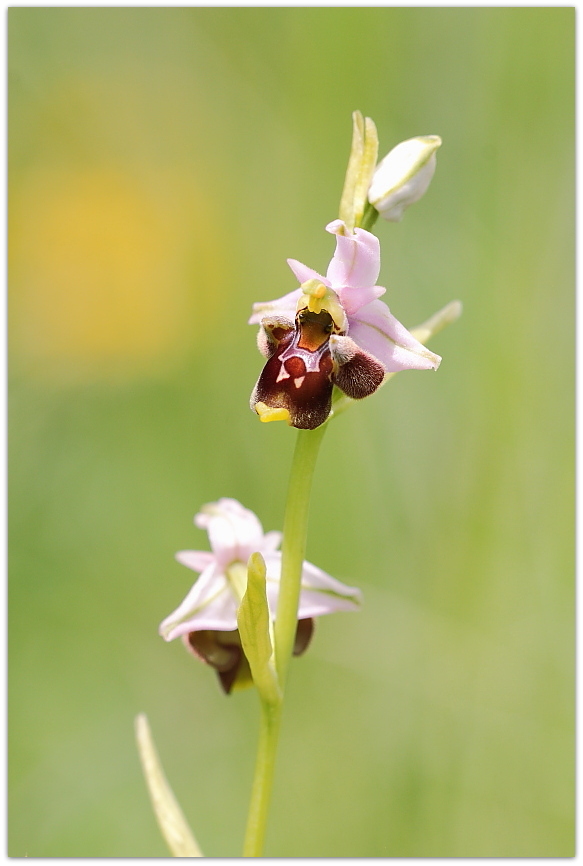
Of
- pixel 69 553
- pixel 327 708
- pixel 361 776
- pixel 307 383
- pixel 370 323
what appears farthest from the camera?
pixel 69 553

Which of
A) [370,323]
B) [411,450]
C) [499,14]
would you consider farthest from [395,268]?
[370,323]

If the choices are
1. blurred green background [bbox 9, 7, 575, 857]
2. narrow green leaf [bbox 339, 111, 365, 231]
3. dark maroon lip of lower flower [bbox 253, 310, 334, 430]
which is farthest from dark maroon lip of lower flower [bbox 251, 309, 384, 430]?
blurred green background [bbox 9, 7, 575, 857]

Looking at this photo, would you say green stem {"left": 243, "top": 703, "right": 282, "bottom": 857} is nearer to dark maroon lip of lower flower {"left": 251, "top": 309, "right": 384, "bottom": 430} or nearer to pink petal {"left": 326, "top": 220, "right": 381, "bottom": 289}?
dark maroon lip of lower flower {"left": 251, "top": 309, "right": 384, "bottom": 430}

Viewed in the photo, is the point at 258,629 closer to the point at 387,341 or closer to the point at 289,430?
the point at 387,341

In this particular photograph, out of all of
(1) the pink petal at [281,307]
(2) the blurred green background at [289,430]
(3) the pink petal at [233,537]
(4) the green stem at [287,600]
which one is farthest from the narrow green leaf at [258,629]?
(2) the blurred green background at [289,430]

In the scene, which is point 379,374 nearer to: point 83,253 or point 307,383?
point 307,383

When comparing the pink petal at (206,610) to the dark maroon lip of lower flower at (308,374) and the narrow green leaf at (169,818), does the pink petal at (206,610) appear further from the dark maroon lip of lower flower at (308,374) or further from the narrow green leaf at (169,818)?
the dark maroon lip of lower flower at (308,374)

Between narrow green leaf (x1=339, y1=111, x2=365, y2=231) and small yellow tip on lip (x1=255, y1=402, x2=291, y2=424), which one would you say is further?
narrow green leaf (x1=339, y1=111, x2=365, y2=231)

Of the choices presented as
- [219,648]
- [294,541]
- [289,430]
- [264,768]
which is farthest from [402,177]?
[289,430]
